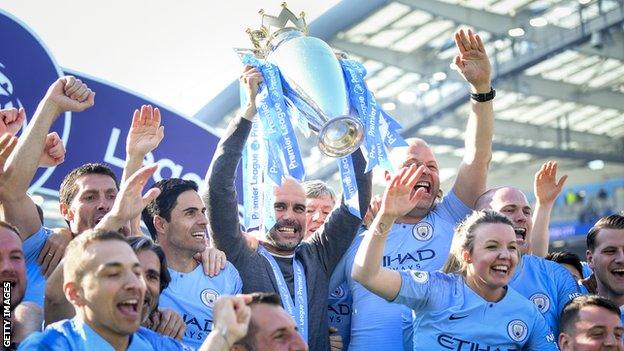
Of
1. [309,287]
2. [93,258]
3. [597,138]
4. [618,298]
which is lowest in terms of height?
[597,138]

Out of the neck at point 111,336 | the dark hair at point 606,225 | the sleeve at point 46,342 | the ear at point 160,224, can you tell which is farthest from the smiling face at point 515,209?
the sleeve at point 46,342

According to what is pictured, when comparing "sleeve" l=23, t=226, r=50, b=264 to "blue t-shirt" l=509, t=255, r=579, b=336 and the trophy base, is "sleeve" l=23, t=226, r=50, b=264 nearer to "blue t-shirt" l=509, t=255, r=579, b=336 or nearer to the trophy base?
the trophy base

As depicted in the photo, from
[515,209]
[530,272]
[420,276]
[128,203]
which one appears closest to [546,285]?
[530,272]

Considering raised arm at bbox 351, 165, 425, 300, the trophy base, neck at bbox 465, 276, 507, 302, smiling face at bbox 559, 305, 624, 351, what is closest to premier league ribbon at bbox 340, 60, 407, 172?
the trophy base

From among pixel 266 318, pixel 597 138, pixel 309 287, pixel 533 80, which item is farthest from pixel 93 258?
pixel 597 138

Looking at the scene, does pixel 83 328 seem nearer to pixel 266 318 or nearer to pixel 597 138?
pixel 266 318

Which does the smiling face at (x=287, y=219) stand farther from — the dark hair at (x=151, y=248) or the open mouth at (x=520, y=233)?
the open mouth at (x=520, y=233)

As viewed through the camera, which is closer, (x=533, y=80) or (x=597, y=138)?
(x=533, y=80)

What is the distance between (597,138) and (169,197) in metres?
24.0

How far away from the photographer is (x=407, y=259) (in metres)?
4.91

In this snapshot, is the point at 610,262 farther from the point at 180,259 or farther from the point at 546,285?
the point at 180,259

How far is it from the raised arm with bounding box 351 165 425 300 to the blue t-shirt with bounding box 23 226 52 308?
4.11 ft

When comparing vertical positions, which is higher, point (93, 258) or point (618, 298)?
point (93, 258)

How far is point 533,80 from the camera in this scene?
72.4ft
